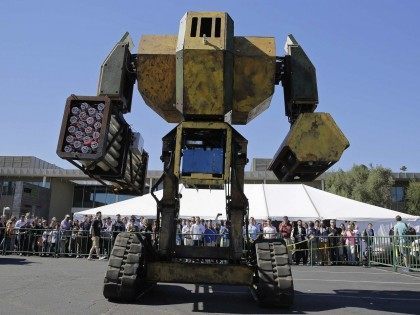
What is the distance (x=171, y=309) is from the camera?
5.02 meters

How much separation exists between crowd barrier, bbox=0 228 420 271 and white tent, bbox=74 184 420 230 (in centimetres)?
201

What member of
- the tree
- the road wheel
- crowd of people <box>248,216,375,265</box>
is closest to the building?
the tree

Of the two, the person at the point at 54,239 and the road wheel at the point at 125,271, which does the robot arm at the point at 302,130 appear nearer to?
the road wheel at the point at 125,271

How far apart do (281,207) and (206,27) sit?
48.1 ft

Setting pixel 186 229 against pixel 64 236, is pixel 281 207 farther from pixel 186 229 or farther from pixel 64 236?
pixel 64 236

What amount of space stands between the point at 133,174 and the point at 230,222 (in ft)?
6.94

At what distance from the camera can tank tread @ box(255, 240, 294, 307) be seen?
4.97 meters

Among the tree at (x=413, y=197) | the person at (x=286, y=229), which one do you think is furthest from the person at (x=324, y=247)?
the tree at (x=413, y=197)

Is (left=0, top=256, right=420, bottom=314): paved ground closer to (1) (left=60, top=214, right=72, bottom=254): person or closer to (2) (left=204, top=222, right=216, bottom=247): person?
(2) (left=204, top=222, right=216, bottom=247): person

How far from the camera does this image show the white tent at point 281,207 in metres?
18.8

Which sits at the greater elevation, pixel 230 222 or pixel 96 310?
pixel 230 222

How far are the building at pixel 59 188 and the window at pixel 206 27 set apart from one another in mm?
32826

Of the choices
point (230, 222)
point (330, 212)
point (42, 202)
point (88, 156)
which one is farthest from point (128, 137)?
point (42, 202)

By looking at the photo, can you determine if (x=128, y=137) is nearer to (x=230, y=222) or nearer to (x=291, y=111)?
(x=230, y=222)
